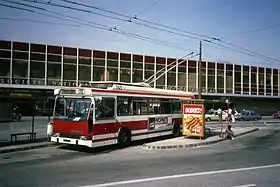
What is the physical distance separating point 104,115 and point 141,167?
4.73m

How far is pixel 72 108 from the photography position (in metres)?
16.6

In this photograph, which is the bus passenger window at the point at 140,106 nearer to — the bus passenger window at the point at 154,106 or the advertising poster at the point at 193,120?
the bus passenger window at the point at 154,106

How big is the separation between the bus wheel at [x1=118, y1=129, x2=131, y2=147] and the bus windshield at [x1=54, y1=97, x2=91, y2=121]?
2.35 meters

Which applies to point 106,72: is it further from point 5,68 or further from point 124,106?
point 124,106

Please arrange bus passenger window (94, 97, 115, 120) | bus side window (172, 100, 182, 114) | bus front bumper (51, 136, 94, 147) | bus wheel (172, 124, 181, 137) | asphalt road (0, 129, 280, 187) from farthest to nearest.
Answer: bus wheel (172, 124, 181, 137) < bus side window (172, 100, 182, 114) < bus passenger window (94, 97, 115, 120) < bus front bumper (51, 136, 94, 147) < asphalt road (0, 129, 280, 187)

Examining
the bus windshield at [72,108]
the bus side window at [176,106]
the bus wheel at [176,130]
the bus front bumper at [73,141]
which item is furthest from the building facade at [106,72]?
the bus front bumper at [73,141]

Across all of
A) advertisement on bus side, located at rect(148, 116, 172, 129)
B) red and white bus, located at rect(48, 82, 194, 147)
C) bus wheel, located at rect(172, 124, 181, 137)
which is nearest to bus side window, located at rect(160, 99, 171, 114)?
advertisement on bus side, located at rect(148, 116, 172, 129)

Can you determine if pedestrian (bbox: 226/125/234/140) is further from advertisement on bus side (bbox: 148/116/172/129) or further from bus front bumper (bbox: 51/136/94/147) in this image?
bus front bumper (bbox: 51/136/94/147)

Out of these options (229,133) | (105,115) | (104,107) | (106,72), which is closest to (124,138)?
(105,115)

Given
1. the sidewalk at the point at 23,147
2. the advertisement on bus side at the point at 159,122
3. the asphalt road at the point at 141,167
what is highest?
the advertisement on bus side at the point at 159,122

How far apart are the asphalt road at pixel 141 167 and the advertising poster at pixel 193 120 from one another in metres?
3.37

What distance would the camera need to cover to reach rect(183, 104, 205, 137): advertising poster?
2147cm

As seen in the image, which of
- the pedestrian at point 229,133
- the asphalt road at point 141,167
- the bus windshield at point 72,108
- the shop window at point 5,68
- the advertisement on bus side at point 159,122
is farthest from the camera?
the shop window at point 5,68

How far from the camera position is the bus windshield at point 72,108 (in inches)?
635
